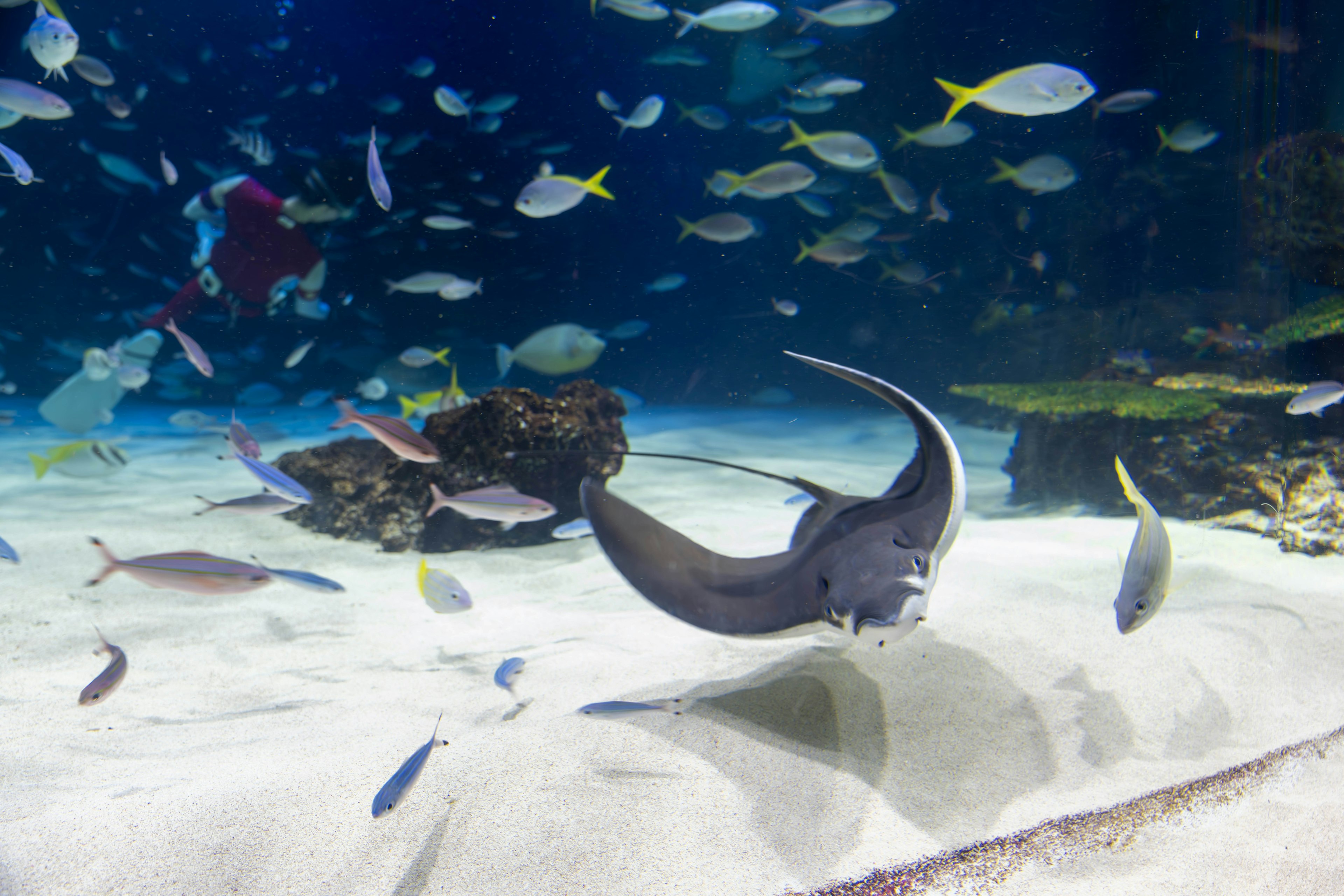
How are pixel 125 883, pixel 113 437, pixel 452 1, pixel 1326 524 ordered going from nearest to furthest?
1. pixel 125 883
2. pixel 1326 524
3. pixel 113 437
4. pixel 452 1

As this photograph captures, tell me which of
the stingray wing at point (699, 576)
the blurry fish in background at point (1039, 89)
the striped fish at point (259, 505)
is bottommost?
the striped fish at point (259, 505)

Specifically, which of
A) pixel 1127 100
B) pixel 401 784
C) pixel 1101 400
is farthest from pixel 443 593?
pixel 1127 100

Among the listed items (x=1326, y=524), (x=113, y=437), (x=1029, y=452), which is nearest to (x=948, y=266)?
(x=1029, y=452)

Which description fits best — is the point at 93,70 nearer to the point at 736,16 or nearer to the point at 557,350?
the point at 557,350

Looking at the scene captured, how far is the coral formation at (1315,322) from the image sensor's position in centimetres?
430

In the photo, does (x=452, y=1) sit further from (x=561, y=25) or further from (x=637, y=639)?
(x=637, y=639)

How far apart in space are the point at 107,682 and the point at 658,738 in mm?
1992

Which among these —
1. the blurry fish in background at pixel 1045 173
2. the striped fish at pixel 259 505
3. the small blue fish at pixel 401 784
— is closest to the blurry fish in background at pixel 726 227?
the blurry fish in background at pixel 1045 173

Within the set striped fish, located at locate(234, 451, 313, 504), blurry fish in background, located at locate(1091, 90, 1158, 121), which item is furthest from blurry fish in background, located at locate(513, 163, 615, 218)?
blurry fish in background, located at locate(1091, 90, 1158, 121)

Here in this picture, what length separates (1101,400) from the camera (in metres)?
6.06

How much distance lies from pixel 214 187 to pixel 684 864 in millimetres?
8432

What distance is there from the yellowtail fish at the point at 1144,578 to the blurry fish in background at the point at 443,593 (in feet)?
8.73

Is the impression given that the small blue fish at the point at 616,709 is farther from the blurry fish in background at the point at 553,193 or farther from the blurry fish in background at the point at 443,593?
the blurry fish in background at the point at 553,193

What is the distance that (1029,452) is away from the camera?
6.33 meters
